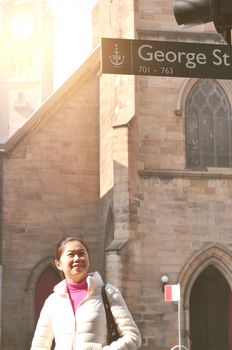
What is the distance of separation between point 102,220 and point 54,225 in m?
1.54

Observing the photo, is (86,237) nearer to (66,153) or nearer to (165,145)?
(66,153)

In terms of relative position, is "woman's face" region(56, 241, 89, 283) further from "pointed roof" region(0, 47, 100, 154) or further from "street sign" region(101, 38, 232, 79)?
"pointed roof" region(0, 47, 100, 154)

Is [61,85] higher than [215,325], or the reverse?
[61,85]

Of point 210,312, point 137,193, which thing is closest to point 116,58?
point 137,193

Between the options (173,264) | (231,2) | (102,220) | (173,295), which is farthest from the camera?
(102,220)

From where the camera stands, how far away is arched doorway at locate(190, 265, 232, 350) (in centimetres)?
2034

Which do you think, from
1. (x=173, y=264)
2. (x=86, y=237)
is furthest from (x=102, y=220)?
(x=173, y=264)

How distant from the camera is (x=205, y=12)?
4.62 m

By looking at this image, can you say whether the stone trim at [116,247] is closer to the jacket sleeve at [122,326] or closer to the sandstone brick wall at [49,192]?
the sandstone brick wall at [49,192]

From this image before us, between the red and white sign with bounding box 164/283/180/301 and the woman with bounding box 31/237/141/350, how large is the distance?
13.9 m

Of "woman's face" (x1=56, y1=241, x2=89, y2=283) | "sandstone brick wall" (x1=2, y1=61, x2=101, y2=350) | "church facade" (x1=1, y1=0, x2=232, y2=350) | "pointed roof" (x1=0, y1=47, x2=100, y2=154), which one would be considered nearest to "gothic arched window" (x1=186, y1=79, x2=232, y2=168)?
"church facade" (x1=1, y1=0, x2=232, y2=350)

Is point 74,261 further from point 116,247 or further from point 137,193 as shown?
point 137,193

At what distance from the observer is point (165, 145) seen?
20344mm

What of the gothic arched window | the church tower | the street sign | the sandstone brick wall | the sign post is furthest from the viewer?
the church tower
